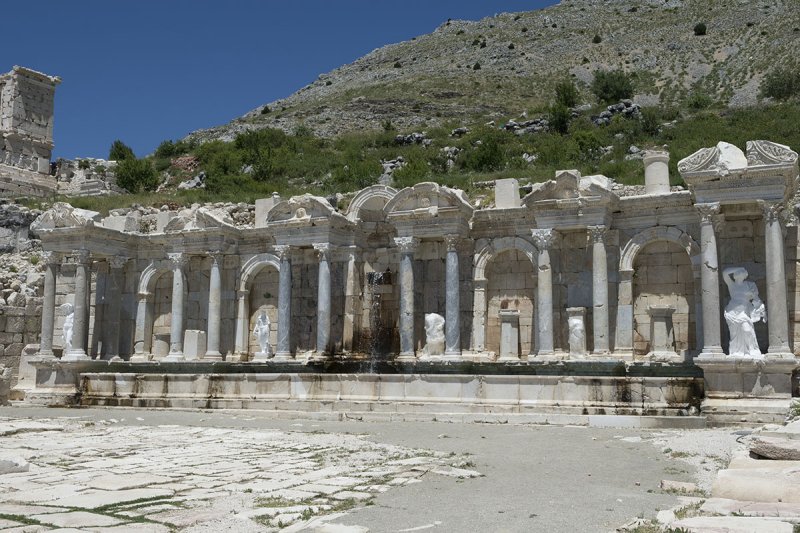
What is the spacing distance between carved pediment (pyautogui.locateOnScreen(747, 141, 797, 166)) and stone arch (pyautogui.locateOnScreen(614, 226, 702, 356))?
3579 millimetres

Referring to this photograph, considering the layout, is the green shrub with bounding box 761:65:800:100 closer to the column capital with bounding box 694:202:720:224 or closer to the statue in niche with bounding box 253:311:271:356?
the column capital with bounding box 694:202:720:224

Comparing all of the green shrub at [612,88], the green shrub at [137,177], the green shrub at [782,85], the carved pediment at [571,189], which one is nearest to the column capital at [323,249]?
the carved pediment at [571,189]

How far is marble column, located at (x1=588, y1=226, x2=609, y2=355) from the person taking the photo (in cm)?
2209

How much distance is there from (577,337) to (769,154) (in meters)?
6.93

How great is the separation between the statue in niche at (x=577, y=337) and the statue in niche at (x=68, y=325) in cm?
1586

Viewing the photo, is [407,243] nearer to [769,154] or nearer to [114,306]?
[769,154]

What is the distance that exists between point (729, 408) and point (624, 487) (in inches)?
356

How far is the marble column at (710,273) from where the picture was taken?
18.8 m

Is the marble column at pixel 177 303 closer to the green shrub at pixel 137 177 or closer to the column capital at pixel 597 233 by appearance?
the column capital at pixel 597 233

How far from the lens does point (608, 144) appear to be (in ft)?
160

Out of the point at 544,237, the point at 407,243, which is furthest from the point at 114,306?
the point at 544,237

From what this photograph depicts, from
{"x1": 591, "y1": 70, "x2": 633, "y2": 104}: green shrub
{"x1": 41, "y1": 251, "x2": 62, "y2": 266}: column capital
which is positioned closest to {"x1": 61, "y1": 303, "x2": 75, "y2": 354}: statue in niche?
{"x1": 41, "y1": 251, "x2": 62, "y2": 266}: column capital

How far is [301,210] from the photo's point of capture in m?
26.2

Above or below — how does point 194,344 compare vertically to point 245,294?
below
